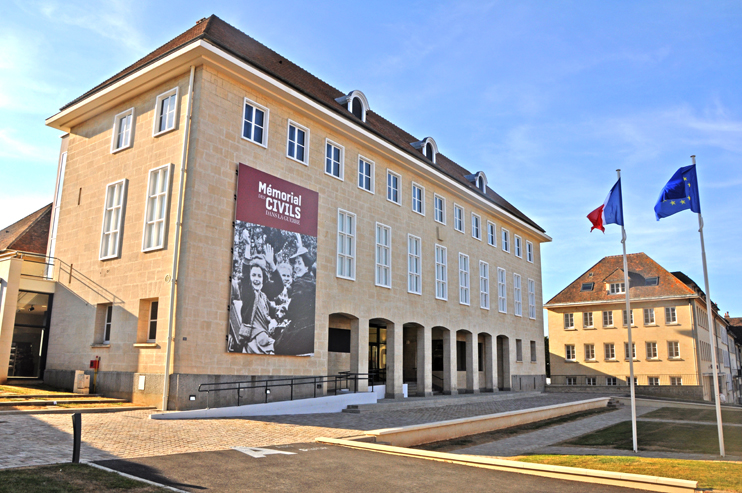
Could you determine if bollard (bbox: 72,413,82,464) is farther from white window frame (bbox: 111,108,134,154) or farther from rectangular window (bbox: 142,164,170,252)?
white window frame (bbox: 111,108,134,154)

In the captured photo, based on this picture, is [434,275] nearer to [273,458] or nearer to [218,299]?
[218,299]

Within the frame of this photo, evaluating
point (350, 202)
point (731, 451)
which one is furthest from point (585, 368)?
point (731, 451)

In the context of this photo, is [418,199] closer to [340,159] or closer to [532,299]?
[340,159]

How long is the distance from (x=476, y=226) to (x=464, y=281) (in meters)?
4.26

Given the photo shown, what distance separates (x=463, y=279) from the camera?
111ft

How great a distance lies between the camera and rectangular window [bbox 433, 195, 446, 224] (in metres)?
32.0

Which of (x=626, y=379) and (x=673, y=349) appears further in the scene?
(x=626, y=379)

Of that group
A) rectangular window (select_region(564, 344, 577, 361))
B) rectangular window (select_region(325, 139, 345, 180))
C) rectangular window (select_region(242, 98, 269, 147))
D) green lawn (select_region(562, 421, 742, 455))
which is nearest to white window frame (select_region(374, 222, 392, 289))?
rectangular window (select_region(325, 139, 345, 180))

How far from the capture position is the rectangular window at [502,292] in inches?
1486

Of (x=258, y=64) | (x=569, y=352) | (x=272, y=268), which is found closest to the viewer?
(x=258, y=64)

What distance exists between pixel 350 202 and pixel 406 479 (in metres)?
17.1

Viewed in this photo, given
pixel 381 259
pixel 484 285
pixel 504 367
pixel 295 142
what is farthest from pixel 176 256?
pixel 504 367

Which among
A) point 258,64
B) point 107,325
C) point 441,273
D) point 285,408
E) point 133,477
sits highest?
point 258,64

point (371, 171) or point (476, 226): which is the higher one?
point (371, 171)
